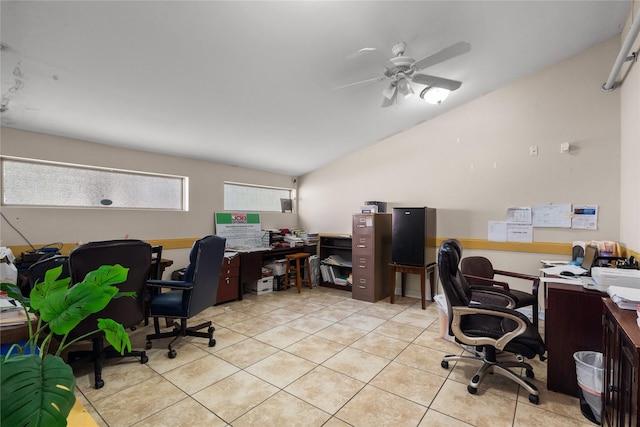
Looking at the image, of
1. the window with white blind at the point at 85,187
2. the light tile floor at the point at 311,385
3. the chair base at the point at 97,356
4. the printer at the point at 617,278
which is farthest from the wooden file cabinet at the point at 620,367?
the window with white blind at the point at 85,187

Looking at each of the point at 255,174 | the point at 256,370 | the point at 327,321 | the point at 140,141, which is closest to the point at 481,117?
the point at 327,321

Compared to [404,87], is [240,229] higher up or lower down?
lower down

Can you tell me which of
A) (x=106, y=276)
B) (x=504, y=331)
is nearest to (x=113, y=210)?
(x=106, y=276)

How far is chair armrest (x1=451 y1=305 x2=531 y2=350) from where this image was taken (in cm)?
191

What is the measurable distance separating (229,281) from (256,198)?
1787 millimetres

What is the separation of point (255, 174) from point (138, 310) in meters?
3.31

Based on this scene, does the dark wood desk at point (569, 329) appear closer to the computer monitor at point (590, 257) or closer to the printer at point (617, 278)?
the printer at point (617, 278)

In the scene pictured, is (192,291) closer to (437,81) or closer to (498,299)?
(498,299)

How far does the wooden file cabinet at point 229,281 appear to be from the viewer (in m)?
4.09

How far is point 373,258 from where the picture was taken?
4230 mm

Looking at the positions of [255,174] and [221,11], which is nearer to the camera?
[221,11]

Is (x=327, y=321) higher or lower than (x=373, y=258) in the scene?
lower

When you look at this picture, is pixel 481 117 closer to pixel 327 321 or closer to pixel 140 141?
pixel 327 321

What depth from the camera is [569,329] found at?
79.2 inches
